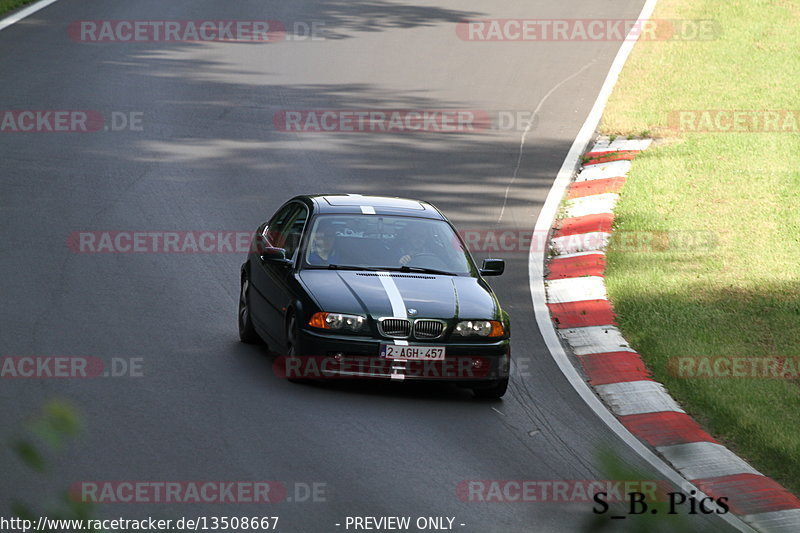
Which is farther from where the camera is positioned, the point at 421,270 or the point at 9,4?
the point at 9,4

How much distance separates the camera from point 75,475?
7.13 meters

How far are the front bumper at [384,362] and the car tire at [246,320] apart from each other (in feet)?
4.51

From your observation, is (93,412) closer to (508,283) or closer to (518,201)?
(508,283)

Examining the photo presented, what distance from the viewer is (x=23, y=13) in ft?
85.0

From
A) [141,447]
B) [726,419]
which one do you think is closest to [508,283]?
[726,419]

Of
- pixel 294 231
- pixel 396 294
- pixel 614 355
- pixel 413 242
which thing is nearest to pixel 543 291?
pixel 614 355

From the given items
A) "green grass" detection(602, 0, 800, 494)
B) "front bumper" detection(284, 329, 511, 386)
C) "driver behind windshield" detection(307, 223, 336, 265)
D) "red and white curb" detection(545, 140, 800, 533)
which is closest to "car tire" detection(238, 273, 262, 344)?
"driver behind windshield" detection(307, 223, 336, 265)

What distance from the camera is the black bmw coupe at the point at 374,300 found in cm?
941

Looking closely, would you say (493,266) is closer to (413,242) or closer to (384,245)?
(413,242)

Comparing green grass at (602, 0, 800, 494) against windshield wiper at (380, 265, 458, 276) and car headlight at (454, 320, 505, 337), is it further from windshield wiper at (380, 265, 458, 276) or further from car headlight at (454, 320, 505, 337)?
windshield wiper at (380, 265, 458, 276)

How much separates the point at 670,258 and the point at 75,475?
882 cm

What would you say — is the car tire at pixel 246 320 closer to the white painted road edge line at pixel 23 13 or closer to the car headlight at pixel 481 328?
the car headlight at pixel 481 328

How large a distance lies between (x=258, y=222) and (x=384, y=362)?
231 inches

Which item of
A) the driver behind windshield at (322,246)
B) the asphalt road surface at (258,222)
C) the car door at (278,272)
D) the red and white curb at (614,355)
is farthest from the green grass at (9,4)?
the driver behind windshield at (322,246)
